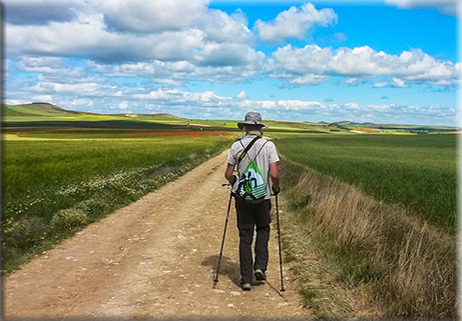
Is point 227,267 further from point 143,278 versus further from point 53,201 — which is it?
point 53,201

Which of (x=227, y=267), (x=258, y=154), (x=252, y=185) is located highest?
(x=258, y=154)

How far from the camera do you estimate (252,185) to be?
5.99 meters

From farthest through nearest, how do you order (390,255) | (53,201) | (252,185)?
1. (53,201)
2. (390,255)
3. (252,185)

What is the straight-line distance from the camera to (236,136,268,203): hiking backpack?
5988 mm

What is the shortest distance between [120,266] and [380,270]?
4.29m

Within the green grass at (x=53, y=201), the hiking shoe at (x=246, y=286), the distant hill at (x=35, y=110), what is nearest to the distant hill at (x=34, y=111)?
the distant hill at (x=35, y=110)

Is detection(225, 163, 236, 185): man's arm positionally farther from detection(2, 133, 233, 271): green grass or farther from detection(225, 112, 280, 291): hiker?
detection(2, 133, 233, 271): green grass

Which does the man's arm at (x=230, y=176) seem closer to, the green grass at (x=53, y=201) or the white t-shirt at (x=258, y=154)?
the white t-shirt at (x=258, y=154)

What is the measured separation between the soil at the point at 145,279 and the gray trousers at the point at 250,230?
323 mm

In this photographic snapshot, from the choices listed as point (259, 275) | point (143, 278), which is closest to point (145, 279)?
point (143, 278)

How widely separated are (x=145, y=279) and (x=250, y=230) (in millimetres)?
1838

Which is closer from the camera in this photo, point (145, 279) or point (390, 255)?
point (145, 279)

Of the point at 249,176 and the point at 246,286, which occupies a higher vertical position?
the point at 249,176

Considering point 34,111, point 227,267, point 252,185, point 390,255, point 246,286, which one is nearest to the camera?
point 252,185
